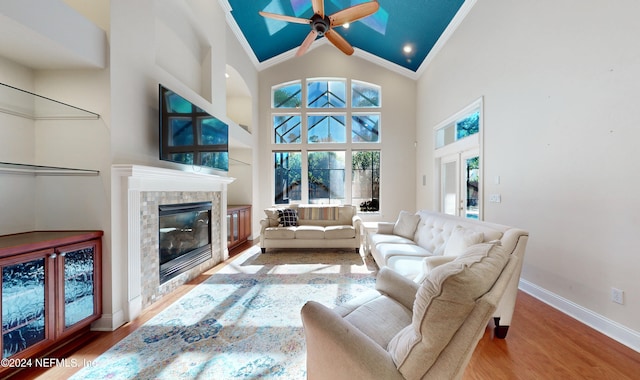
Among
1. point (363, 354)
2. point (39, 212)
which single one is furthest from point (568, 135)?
point (39, 212)

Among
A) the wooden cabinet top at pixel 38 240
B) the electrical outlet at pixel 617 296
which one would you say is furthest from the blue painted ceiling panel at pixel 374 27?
the electrical outlet at pixel 617 296

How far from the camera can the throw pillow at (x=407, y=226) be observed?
11.8 ft

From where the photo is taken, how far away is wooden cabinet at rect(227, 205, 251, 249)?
4443mm

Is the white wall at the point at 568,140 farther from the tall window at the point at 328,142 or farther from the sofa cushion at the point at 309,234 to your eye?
the tall window at the point at 328,142

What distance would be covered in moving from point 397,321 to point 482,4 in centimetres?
464

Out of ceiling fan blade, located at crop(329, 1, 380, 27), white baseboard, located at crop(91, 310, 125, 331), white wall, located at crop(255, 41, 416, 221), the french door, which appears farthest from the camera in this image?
white wall, located at crop(255, 41, 416, 221)

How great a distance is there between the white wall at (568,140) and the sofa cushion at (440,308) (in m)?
2.09

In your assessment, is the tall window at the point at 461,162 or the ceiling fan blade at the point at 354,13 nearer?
the ceiling fan blade at the point at 354,13

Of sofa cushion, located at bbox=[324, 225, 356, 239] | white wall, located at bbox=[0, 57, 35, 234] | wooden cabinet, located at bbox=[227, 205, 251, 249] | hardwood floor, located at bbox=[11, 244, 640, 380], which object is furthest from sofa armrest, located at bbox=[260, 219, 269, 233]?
white wall, located at bbox=[0, 57, 35, 234]

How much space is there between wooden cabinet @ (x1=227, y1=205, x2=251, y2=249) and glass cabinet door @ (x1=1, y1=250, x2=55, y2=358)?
270cm

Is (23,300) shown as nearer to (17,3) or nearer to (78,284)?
(78,284)

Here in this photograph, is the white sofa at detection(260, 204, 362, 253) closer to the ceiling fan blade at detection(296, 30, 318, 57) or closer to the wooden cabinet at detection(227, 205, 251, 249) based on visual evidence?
the wooden cabinet at detection(227, 205, 251, 249)

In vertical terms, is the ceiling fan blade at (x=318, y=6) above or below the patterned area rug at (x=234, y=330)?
above

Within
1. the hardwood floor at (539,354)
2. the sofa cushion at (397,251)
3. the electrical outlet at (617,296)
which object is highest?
the sofa cushion at (397,251)
